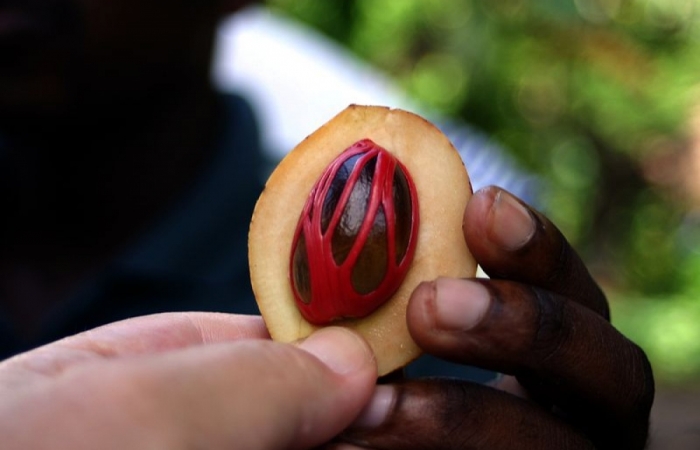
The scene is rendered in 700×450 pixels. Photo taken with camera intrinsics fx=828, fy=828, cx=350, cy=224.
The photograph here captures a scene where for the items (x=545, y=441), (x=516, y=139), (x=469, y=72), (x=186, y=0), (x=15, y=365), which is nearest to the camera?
(x=15, y=365)

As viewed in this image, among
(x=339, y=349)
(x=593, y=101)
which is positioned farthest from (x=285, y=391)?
(x=593, y=101)

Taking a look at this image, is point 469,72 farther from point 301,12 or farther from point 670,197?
point 670,197

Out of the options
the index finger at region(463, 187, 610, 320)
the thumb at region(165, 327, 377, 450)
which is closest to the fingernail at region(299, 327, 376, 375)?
the thumb at region(165, 327, 377, 450)

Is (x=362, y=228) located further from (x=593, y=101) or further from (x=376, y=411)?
(x=593, y=101)

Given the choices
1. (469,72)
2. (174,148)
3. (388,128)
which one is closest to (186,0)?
(174,148)

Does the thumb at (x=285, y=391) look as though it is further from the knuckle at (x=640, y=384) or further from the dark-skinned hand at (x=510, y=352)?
the knuckle at (x=640, y=384)

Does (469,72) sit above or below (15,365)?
above

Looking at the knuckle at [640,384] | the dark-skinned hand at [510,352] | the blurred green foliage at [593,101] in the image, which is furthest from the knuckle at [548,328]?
the blurred green foliage at [593,101]

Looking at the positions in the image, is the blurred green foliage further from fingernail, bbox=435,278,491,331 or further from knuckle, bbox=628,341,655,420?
fingernail, bbox=435,278,491,331
